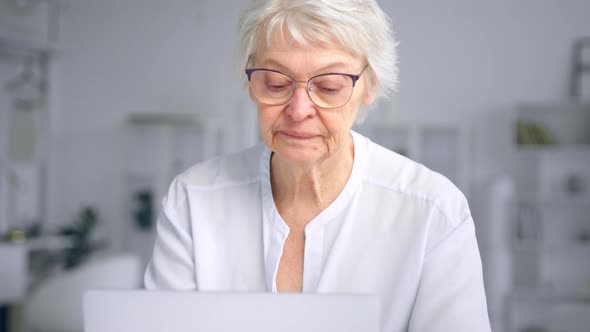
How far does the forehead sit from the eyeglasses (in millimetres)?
14

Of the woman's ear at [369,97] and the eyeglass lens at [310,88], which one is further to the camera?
the woman's ear at [369,97]

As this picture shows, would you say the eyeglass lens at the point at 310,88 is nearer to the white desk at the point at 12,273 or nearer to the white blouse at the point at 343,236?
the white blouse at the point at 343,236

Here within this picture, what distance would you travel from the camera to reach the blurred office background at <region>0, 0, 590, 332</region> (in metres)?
5.29

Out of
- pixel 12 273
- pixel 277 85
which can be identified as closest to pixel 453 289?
pixel 277 85

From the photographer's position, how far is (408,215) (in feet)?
4.69

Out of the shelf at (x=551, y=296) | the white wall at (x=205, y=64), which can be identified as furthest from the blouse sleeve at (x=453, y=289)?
the white wall at (x=205, y=64)

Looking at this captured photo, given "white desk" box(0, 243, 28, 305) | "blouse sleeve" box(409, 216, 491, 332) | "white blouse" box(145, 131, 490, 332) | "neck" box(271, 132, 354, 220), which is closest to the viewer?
"blouse sleeve" box(409, 216, 491, 332)

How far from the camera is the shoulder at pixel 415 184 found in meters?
1.39

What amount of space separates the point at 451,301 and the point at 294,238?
1.19 feet

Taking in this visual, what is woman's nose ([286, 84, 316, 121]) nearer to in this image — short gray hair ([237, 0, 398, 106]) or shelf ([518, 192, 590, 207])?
short gray hair ([237, 0, 398, 106])

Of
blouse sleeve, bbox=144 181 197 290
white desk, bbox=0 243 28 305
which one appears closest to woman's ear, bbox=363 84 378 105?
blouse sleeve, bbox=144 181 197 290

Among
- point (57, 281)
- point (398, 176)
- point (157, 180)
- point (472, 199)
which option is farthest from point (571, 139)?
point (398, 176)

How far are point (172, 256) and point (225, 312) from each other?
57 cm

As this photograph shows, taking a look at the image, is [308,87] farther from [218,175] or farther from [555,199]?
[555,199]
